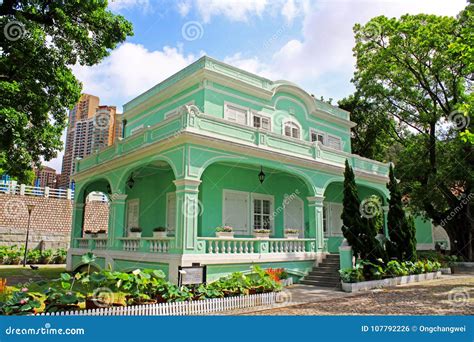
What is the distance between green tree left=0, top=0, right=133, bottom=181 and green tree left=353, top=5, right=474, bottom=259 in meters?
15.6

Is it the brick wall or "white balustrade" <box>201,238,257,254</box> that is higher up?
the brick wall

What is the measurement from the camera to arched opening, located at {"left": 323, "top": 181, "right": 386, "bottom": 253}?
18609 mm

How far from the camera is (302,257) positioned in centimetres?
1432

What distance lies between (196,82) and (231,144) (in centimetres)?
418

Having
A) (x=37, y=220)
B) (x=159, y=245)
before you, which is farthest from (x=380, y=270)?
(x=37, y=220)

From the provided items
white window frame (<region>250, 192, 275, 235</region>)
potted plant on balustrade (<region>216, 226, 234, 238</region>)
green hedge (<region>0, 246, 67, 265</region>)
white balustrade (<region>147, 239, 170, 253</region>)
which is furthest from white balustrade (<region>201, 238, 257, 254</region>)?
green hedge (<region>0, 246, 67, 265</region>)

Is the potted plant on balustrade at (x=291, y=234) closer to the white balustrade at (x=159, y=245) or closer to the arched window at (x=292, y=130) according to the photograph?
the white balustrade at (x=159, y=245)

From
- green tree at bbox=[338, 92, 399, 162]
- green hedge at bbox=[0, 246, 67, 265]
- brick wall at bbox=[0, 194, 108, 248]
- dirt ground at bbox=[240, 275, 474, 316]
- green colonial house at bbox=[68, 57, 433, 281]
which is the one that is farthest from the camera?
green tree at bbox=[338, 92, 399, 162]

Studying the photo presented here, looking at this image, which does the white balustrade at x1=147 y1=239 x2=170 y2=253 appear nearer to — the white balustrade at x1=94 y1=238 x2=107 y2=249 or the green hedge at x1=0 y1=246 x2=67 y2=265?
the white balustrade at x1=94 y1=238 x2=107 y2=249

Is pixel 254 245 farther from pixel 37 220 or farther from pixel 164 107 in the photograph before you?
pixel 37 220

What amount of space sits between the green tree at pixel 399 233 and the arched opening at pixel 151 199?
8.98 metres

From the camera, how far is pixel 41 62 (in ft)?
42.8

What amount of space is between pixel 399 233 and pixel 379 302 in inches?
229

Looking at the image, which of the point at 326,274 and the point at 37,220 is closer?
the point at 326,274
